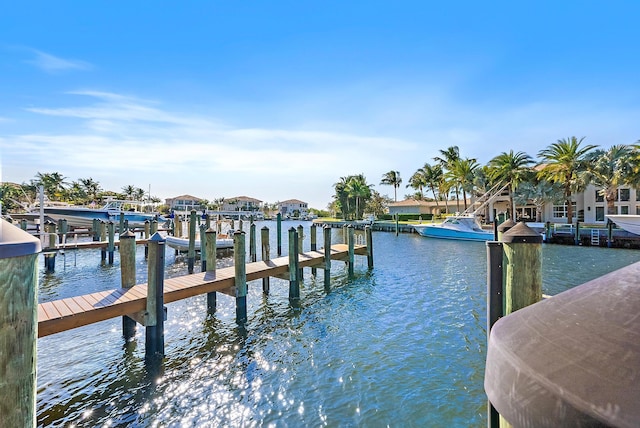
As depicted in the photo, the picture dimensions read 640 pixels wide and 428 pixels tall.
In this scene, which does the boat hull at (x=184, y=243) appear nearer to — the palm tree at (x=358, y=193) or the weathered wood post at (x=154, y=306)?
the weathered wood post at (x=154, y=306)

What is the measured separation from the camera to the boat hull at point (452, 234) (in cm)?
2841

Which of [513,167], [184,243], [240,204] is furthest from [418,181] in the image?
[240,204]

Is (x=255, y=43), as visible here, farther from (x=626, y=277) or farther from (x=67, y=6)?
(x=626, y=277)

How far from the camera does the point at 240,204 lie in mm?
109625

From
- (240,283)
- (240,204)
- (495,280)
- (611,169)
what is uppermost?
(611,169)

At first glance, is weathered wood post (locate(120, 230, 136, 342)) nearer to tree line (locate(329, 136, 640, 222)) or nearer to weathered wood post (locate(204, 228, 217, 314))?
weathered wood post (locate(204, 228, 217, 314))

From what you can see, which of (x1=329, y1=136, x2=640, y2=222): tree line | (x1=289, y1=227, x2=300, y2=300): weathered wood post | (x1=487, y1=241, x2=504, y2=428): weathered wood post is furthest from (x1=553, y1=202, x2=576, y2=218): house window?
(x1=487, y1=241, x2=504, y2=428): weathered wood post

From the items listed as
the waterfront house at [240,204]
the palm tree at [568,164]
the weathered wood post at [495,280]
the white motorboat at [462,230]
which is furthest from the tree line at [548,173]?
the waterfront house at [240,204]

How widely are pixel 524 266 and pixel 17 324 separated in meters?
4.14

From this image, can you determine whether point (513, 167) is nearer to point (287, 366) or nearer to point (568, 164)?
point (568, 164)

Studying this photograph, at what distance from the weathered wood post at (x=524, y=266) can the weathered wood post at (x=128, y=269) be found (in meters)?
7.73

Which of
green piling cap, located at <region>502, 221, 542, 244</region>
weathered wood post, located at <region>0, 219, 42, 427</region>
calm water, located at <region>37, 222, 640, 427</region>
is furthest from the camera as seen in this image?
calm water, located at <region>37, 222, 640, 427</region>

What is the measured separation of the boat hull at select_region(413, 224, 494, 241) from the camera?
2841 centimetres

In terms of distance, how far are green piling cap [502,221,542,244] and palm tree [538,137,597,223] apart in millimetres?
35312
